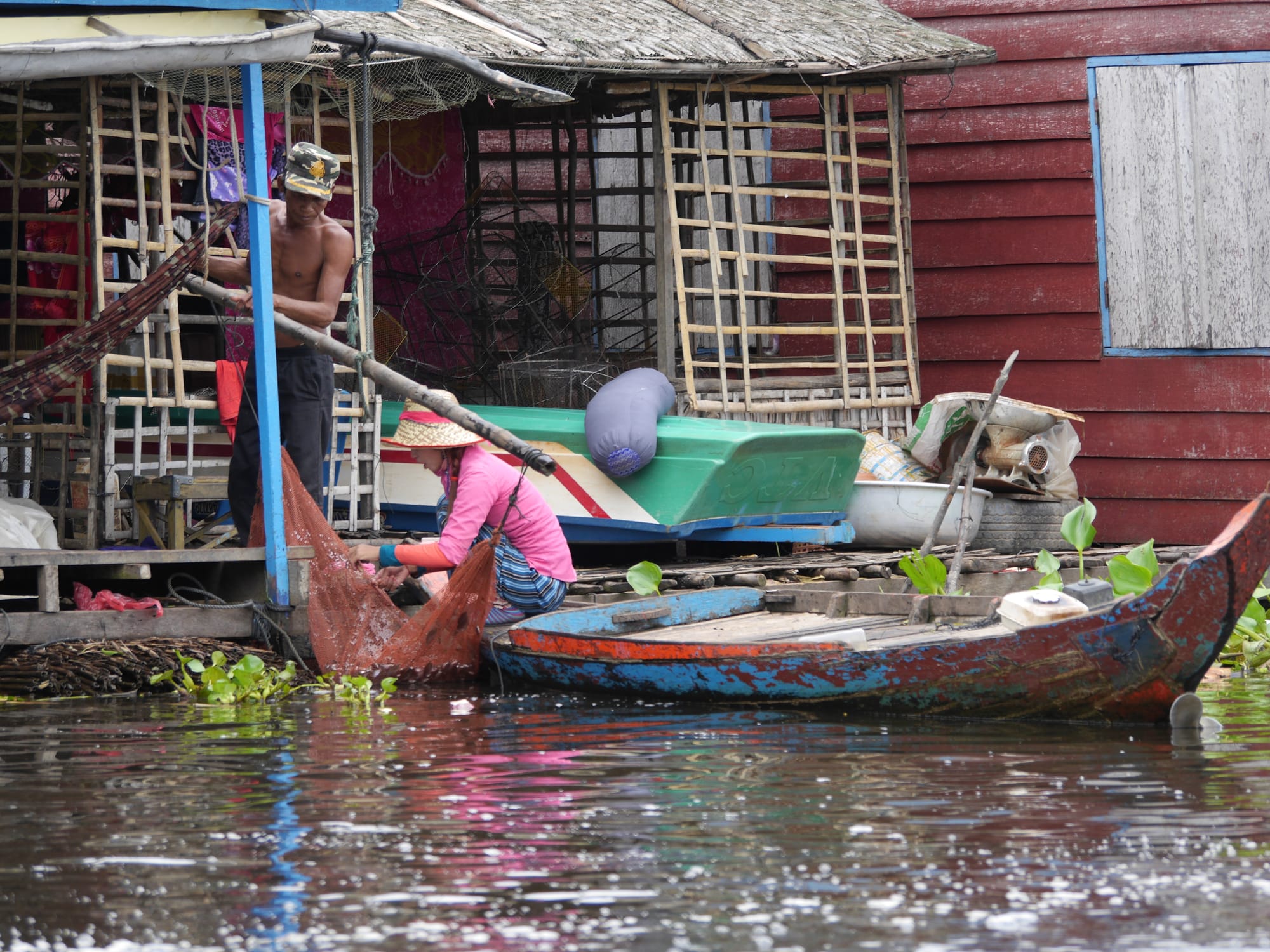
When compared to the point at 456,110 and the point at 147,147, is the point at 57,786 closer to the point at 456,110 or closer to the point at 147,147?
the point at 147,147

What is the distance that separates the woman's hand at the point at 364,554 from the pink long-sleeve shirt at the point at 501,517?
1.20 feet

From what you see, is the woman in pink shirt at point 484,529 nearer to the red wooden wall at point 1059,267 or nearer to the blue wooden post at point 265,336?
the blue wooden post at point 265,336

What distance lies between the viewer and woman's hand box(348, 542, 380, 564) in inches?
344

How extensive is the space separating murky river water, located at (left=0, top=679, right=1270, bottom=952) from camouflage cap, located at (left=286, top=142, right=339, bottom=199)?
2.76 meters

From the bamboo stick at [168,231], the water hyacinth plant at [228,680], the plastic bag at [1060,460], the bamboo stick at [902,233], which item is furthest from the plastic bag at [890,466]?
the water hyacinth plant at [228,680]

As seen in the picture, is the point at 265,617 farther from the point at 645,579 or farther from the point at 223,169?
the point at 223,169

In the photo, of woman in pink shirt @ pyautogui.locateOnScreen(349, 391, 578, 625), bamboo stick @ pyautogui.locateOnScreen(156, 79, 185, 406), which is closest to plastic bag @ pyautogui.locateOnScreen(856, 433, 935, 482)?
woman in pink shirt @ pyautogui.locateOnScreen(349, 391, 578, 625)

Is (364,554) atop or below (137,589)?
atop

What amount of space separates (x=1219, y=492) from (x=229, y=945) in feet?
30.3

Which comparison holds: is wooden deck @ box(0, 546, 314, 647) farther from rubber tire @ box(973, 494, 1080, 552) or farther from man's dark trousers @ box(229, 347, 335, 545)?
rubber tire @ box(973, 494, 1080, 552)

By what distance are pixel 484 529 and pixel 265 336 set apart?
4.58ft

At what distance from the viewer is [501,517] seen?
8859mm

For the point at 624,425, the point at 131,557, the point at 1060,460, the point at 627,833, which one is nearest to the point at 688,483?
the point at 624,425

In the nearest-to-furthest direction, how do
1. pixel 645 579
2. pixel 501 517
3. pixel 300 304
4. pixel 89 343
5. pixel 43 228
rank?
pixel 89 343 → pixel 501 517 → pixel 300 304 → pixel 645 579 → pixel 43 228
